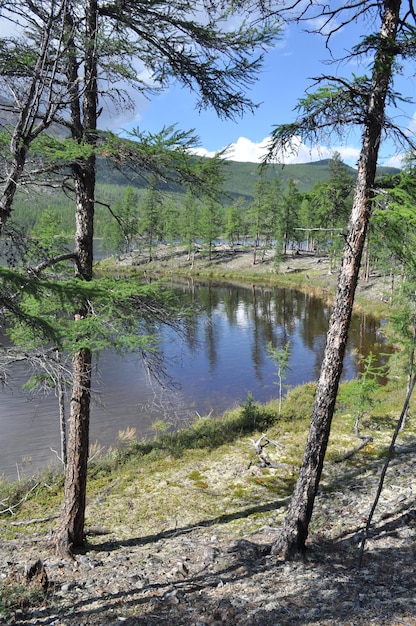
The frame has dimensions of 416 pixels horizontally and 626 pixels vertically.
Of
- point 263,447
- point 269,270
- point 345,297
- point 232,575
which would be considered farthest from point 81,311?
point 269,270

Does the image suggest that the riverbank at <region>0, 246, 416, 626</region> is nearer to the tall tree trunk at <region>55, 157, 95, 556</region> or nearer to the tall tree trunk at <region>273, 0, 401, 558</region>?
the tall tree trunk at <region>55, 157, 95, 556</region>

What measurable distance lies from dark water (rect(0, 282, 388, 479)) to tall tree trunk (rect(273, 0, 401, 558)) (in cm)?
250

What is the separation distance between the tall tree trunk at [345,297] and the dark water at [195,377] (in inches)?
Answer: 98.4

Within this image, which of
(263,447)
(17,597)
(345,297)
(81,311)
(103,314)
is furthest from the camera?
(263,447)

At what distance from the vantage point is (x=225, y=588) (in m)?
6.22

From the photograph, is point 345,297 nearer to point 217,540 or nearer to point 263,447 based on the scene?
point 217,540

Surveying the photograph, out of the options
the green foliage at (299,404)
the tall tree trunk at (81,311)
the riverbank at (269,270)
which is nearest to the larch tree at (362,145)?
the tall tree trunk at (81,311)

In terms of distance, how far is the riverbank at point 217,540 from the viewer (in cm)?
564

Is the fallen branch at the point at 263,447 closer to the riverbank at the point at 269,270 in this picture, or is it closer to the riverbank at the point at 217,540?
the riverbank at the point at 217,540

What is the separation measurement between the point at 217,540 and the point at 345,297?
531 cm

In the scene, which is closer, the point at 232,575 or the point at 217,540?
the point at 232,575

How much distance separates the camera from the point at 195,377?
24.7 meters

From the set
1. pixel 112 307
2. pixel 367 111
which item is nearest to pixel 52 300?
pixel 112 307

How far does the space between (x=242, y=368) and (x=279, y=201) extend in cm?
4713
